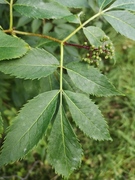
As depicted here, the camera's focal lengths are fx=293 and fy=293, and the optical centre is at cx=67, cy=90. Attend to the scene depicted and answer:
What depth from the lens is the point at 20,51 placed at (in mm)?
916

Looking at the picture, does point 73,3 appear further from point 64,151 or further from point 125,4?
point 64,151

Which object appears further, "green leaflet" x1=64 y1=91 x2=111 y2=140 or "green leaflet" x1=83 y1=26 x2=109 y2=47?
"green leaflet" x1=83 y1=26 x2=109 y2=47

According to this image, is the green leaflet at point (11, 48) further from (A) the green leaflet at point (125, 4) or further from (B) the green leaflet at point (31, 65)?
(A) the green leaflet at point (125, 4)

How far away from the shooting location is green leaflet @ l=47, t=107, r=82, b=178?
36.0 inches

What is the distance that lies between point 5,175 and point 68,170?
1825 millimetres

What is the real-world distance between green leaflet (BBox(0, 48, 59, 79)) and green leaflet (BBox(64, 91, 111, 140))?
135mm

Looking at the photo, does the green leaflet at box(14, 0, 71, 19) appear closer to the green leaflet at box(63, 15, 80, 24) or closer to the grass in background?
the green leaflet at box(63, 15, 80, 24)

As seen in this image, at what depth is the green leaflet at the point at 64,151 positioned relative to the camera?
3.00ft

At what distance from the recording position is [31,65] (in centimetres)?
96

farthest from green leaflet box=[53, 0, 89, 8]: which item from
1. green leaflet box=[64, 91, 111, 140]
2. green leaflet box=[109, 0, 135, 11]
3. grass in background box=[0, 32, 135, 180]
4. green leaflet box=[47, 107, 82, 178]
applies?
grass in background box=[0, 32, 135, 180]

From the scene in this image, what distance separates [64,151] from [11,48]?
360mm

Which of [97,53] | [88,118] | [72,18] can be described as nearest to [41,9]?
[72,18]

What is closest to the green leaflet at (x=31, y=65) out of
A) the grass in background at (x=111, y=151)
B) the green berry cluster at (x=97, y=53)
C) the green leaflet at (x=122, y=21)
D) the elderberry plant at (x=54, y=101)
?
the elderberry plant at (x=54, y=101)

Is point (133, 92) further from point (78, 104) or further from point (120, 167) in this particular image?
point (78, 104)
